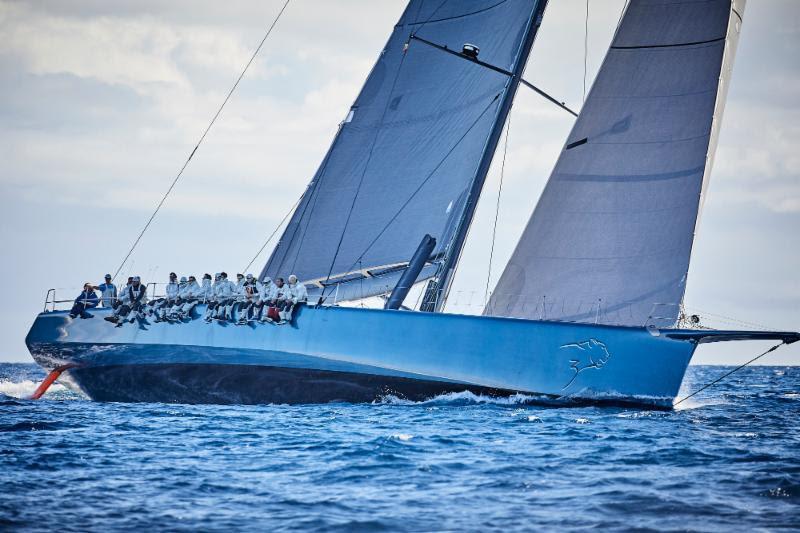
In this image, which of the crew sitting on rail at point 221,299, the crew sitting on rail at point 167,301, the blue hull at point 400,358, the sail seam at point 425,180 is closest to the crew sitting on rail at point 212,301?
the crew sitting on rail at point 221,299

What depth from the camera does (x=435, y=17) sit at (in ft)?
77.9

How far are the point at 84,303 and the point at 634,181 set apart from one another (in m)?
13.2

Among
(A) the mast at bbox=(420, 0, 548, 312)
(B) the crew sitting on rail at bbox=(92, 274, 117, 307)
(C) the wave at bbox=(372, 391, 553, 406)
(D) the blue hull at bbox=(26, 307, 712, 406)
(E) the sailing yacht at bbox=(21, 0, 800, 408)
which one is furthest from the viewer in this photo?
(B) the crew sitting on rail at bbox=(92, 274, 117, 307)

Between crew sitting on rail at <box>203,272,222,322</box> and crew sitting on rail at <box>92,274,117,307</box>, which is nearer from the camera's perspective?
crew sitting on rail at <box>203,272,222,322</box>

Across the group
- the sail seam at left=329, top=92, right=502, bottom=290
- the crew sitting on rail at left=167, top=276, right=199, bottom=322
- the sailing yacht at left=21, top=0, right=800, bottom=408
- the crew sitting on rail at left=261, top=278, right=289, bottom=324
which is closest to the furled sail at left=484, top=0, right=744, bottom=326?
the sailing yacht at left=21, top=0, right=800, bottom=408

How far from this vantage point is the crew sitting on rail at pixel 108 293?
25.1 meters

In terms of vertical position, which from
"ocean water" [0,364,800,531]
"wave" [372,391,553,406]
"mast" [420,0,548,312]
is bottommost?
"ocean water" [0,364,800,531]

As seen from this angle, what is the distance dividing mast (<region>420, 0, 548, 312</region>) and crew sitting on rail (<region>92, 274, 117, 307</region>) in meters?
7.90

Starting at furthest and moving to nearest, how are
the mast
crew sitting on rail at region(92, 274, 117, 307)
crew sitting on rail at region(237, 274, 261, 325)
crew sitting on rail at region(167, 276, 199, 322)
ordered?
1. crew sitting on rail at region(92, 274, 117, 307)
2. crew sitting on rail at region(167, 276, 199, 322)
3. crew sitting on rail at region(237, 274, 261, 325)
4. the mast

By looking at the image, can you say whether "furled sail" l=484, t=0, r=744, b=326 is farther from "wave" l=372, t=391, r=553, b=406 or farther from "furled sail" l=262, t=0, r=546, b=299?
"furled sail" l=262, t=0, r=546, b=299

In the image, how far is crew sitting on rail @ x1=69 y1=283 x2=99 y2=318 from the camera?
25.6m

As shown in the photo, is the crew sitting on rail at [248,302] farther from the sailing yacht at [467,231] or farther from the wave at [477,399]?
the wave at [477,399]

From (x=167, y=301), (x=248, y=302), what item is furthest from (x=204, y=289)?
(x=248, y=302)

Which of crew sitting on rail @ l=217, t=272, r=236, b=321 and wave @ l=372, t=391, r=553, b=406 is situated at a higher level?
crew sitting on rail @ l=217, t=272, r=236, b=321
